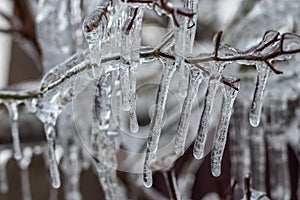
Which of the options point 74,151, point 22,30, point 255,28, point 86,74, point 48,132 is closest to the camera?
point 86,74

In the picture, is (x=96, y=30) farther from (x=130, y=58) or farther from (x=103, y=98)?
(x=103, y=98)

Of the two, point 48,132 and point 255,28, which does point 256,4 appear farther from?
point 48,132

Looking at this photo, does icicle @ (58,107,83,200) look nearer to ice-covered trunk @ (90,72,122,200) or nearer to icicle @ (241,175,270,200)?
ice-covered trunk @ (90,72,122,200)

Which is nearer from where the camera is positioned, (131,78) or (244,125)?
(131,78)

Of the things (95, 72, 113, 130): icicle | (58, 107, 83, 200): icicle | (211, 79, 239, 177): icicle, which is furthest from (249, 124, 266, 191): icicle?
(211, 79, 239, 177): icicle

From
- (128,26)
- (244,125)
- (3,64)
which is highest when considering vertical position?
(128,26)

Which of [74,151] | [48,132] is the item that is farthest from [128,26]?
[74,151]

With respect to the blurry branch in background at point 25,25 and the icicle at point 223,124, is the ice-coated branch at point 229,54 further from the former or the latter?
the blurry branch in background at point 25,25

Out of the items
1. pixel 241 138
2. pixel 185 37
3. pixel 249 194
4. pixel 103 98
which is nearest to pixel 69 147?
pixel 241 138
